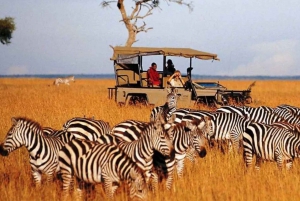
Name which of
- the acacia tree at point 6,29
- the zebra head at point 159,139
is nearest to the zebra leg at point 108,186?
the zebra head at point 159,139

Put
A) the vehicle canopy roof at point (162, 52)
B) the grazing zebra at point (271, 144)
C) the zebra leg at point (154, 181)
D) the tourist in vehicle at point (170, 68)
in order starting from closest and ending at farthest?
the zebra leg at point (154, 181) < the grazing zebra at point (271, 144) < the vehicle canopy roof at point (162, 52) < the tourist in vehicle at point (170, 68)

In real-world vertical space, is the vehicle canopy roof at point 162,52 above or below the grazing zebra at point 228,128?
above

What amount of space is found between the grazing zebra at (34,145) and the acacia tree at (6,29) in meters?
43.3

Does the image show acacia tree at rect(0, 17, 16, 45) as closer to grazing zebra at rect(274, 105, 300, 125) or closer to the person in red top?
the person in red top

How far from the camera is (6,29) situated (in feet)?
167

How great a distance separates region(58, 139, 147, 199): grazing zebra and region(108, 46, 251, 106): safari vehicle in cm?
1137

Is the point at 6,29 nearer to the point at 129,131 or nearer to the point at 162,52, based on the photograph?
the point at 162,52

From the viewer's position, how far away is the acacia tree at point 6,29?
1997 inches

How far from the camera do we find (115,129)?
9891 millimetres

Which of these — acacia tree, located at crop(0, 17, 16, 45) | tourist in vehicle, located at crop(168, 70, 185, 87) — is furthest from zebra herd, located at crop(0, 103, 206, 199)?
acacia tree, located at crop(0, 17, 16, 45)

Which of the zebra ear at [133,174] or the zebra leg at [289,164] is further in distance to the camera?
the zebra leg at [289,164]

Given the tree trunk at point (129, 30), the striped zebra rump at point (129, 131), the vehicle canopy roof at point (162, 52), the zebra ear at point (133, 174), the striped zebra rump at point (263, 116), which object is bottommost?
the zebra ear at point (133, 174)

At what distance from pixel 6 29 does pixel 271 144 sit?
43505 millimetres

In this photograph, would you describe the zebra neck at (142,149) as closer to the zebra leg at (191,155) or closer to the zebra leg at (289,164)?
the zebra leg at (191,155)
